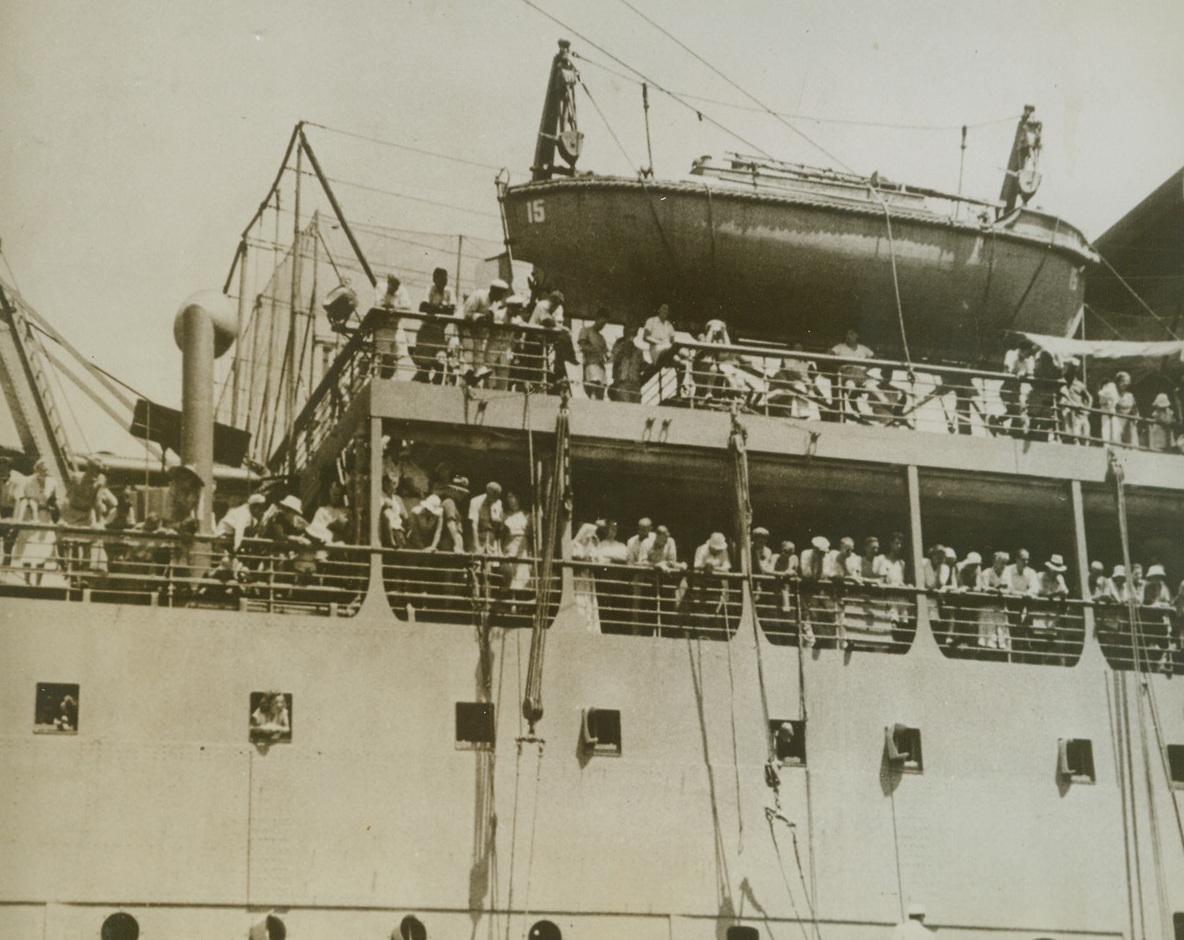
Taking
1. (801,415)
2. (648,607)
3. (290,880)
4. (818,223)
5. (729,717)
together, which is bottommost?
(290,880)

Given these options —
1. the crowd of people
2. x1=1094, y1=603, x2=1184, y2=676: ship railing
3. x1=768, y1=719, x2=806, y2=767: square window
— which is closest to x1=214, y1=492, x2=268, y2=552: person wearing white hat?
the crowd of people

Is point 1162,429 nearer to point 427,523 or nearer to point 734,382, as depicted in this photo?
point 734,382

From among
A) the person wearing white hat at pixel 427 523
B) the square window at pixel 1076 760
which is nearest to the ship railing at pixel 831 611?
the square window at pixel 1076 760

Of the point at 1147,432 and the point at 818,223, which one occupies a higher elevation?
the point at 818,223

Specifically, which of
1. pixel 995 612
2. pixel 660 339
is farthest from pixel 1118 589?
pixel 660 339

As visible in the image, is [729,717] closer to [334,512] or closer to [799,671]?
[799,671]

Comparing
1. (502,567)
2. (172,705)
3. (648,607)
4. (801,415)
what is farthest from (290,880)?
(801,415)

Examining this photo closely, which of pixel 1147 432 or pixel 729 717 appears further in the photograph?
pixel 1147 432

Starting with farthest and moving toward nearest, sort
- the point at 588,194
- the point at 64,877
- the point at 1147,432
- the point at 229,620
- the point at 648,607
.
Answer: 1. the point at 1147,432
2. the point at 588,194
3. the point at 648,607
4. the point at 229,620
5. the point at 64,877
